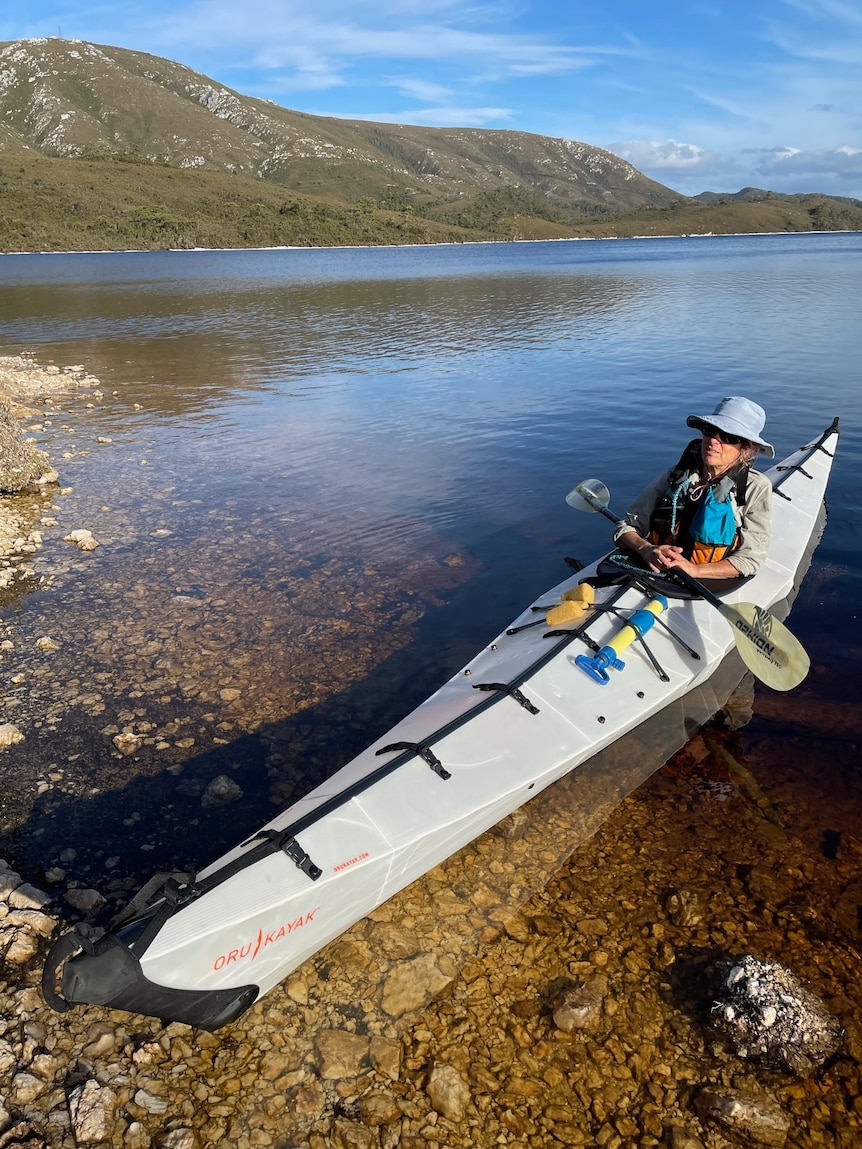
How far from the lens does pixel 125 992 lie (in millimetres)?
3527

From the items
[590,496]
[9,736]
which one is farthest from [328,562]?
[9,736]

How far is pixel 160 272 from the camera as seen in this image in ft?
251

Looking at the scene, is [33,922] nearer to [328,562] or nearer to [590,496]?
[328,562]

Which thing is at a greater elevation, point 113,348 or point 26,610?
point 113,348

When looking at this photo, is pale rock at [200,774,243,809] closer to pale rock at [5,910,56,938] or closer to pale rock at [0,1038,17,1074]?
pale rock at [5,910,56,938]

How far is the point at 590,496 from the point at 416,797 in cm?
522

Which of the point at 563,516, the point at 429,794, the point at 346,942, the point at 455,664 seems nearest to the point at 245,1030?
the point at 346,942

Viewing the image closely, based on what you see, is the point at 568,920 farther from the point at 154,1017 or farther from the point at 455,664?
the point at 455,664

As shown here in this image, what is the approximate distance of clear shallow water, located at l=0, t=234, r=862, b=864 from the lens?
7.78 metres

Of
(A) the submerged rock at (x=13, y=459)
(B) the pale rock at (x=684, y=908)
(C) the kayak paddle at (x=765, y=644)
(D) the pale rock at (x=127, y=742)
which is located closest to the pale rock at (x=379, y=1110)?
(B) the pale rock at (x=684, y=908)

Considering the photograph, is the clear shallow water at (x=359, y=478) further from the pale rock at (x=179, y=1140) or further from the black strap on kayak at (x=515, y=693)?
the pale rock at (x=179, y=1140)

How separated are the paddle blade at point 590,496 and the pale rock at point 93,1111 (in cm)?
720

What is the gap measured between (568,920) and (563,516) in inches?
325

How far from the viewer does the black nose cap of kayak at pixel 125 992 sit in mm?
3449
